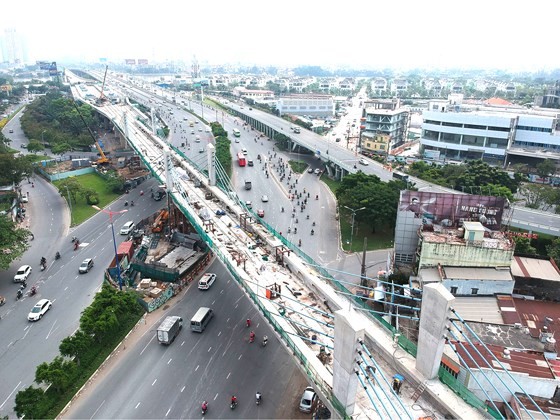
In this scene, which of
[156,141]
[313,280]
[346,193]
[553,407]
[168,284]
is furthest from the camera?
[156,141]

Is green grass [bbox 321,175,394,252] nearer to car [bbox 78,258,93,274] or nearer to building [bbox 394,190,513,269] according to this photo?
building [bbox 394,190,513,269]

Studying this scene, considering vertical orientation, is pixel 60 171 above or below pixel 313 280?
below

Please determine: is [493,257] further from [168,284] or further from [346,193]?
[168,284]

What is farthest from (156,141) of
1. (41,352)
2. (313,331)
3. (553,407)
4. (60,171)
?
(553,407)

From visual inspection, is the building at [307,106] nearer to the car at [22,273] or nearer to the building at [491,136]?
the building at [491,136]

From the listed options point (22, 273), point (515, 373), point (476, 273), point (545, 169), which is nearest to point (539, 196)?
point (545, 169)

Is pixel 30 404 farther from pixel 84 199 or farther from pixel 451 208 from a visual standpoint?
pixel 84 199

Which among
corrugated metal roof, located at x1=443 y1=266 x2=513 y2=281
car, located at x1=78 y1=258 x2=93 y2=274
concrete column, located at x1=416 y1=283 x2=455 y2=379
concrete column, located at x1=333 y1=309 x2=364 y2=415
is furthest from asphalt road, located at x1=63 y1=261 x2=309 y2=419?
corrugated metal roof, located at x1=443 y1=266 x2=513 y2=281
